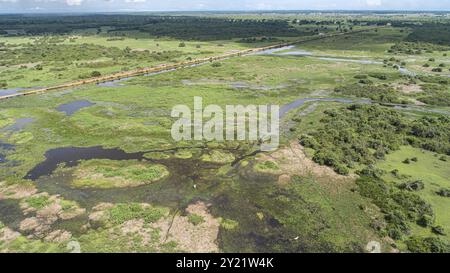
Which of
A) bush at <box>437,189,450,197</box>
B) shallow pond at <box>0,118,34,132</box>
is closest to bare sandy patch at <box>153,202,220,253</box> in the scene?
bush at <box>437,189,450,197</box>

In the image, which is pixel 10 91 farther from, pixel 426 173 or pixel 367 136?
pixel 426 173

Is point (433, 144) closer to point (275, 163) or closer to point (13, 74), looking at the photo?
point (275, 163)

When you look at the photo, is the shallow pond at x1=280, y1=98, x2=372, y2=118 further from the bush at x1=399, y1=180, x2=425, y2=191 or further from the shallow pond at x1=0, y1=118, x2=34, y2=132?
the shallow pond at x1=0, y1=118, x2=34, y2=132

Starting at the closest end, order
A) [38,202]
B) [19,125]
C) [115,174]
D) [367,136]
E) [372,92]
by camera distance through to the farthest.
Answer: [38,202], [115,174], [367,136], [19,125], [372,92]

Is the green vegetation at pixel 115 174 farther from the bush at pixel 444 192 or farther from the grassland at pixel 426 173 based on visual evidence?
the bush at pixel 444 192

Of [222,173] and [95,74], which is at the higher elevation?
[95,74]

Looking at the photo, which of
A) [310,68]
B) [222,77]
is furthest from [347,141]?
[310,68]

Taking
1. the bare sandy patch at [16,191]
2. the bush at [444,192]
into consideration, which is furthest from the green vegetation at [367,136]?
the bare sandy patch at [16,191]

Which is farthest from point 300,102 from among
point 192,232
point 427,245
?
point 192,232
